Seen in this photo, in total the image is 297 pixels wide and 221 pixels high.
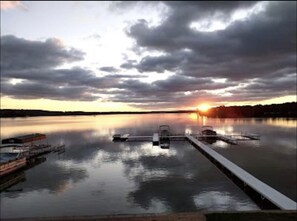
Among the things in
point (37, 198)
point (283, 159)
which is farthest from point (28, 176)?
point (283, 159)

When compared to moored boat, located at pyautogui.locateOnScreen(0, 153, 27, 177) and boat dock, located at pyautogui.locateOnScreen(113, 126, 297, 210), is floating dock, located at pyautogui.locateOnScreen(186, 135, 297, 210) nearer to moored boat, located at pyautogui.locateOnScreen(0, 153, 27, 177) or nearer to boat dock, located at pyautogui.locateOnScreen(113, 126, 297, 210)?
boat dock, located at pyautogui.locateOnScreen(113, 126, 297, 210)

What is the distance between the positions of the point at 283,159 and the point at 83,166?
28823mm

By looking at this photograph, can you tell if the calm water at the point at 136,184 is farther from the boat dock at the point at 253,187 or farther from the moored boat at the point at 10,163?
the moored boat at the point at 10,163

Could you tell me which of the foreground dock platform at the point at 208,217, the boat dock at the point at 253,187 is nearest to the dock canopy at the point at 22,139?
the boat dock at the point at 253,187

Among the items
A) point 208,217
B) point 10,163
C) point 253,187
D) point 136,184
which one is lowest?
point 136,184

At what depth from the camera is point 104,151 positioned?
59375 millimetres

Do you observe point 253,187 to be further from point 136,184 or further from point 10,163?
point 10,163

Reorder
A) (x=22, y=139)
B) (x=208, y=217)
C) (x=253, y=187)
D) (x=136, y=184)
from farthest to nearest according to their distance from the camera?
1. (x=22, y=139)
2. (x=136, y=184)
3. (x=253, y=187)
4. (x=208, y=217)

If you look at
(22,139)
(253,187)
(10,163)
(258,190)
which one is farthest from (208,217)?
(22,139)

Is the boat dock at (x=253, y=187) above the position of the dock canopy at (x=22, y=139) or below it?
below

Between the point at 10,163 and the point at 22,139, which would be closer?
the point at 10,163

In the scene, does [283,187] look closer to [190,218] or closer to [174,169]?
[174,169]

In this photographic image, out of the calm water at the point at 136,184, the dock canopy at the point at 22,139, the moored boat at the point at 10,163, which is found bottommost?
the calm water at the point at 136,184

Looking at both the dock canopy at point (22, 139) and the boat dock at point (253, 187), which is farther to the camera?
the dock canopy at point (22, 139)
